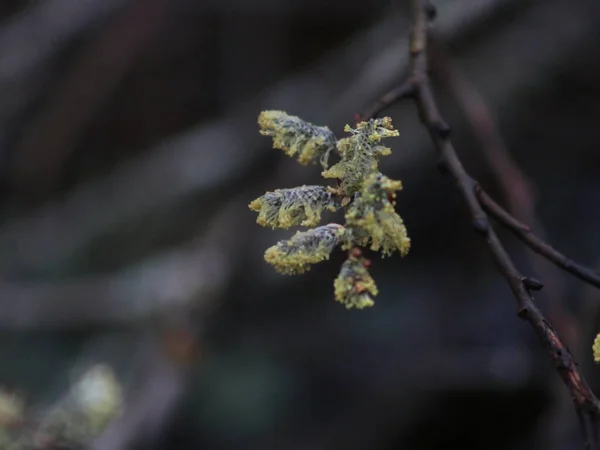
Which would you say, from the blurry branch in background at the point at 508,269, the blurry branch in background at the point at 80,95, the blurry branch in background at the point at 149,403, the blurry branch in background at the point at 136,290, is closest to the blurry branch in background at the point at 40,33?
the blurry branch in background at the point at 80,95

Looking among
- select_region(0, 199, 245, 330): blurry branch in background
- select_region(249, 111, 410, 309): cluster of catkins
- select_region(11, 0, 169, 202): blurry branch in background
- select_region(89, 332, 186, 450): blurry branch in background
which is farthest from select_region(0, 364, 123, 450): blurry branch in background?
select_region(11, 0, 169, 202): blurry branch in background

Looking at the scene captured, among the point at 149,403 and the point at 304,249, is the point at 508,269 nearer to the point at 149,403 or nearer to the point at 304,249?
the point at 304,249

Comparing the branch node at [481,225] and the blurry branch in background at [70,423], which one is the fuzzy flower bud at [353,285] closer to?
the branch node at [481,225]

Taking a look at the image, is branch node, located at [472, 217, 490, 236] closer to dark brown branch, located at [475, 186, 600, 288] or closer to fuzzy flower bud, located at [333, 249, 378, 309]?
dark brown branch, located at [475, 186, 600, 288]

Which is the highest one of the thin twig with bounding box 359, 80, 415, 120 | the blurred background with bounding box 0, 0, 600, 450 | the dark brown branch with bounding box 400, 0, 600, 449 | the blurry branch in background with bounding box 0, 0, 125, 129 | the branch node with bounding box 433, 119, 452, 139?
the blurry branch in background with bounding box 0, 0, 125, 129

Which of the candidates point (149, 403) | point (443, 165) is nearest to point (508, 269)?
point (443, 165)

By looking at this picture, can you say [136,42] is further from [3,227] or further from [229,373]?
[229,373]

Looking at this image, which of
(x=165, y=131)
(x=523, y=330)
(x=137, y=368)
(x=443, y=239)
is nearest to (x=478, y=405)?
(x=523, y=330)
